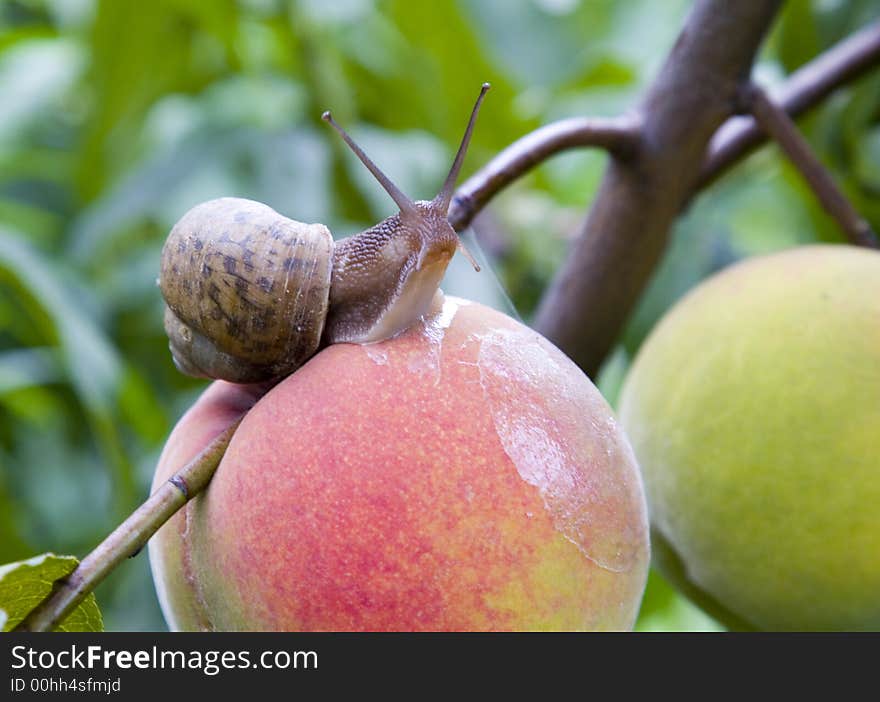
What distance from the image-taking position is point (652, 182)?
80 centimetres

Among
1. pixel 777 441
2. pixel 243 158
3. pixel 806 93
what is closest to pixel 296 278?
pixel 777 441

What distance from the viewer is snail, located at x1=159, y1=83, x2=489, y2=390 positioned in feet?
1.74

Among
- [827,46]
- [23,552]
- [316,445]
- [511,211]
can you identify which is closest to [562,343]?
[316,445]

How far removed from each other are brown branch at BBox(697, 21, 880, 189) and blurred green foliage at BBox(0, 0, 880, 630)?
0.19 meters

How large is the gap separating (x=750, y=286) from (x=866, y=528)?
172 millimetres

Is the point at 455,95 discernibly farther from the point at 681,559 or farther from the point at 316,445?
the point at 316,445

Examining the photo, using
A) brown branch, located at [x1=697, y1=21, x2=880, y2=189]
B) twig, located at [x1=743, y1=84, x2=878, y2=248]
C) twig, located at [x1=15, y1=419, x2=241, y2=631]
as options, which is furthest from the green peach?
twig, located at [x1=15, y1=419, x2=241, y2=631]

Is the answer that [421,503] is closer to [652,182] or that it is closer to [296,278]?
[296,278]

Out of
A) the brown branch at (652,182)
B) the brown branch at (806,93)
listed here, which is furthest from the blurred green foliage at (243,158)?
the brown branch at (652,182)

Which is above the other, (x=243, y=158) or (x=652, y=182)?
(x=243, y=158)

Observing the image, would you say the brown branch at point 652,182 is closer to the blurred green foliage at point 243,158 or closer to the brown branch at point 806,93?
the brown branch at point 806,93

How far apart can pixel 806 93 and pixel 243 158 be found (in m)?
0.82

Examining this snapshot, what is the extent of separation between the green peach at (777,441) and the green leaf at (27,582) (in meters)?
0.38

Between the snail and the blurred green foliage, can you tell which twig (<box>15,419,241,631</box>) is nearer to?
the snail
